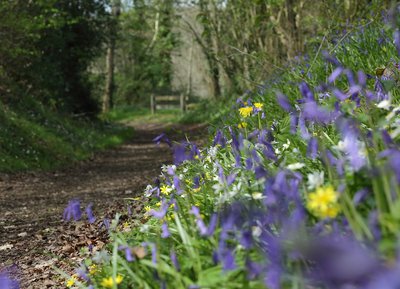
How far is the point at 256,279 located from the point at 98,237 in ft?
8.74

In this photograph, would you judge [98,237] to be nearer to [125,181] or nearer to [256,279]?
[256,279]

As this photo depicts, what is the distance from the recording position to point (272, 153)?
2477 mm

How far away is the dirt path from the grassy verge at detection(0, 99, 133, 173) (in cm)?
37

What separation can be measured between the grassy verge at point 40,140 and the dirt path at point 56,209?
0.37m

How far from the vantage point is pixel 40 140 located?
10.3m

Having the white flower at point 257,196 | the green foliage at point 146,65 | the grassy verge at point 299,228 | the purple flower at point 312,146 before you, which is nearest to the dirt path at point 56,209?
the grassy verge at point 299,228

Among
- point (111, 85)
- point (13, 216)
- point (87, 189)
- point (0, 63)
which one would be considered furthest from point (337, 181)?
point (111, 85)

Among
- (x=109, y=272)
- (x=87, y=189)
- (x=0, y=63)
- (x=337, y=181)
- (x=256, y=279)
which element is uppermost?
(x=0, y=63)

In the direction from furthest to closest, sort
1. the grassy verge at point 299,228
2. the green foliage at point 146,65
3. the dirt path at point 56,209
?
the green foliage at point 146,65 → the dirt path at point 56,209 → the grassy verge at point 299,228

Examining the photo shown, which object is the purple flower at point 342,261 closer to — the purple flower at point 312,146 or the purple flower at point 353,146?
the purple flower at point 353,146

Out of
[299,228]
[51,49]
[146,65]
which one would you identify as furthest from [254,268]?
[146,65]

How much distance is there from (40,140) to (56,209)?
467cm

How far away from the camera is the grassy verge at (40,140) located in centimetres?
896

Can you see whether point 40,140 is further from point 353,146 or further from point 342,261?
point 342,261
